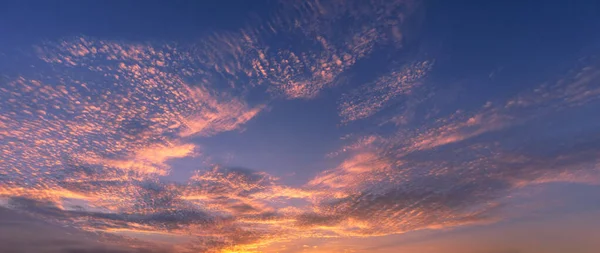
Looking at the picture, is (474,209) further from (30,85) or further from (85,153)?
(30,85)

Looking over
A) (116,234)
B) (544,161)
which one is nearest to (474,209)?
(544,161)

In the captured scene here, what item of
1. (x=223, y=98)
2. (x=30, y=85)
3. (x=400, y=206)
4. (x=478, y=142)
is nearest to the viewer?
(x=30, y=85)

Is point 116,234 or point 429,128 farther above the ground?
point 429,128

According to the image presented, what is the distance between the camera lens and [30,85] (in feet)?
56.0

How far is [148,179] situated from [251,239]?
1949 centimetres

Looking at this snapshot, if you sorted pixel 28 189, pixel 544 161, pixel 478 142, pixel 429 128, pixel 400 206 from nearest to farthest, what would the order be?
1. pixel 429 128
2. pixel 478 142
3. pixel 544 161
4. pixel 28 189
5. pixel 400 206

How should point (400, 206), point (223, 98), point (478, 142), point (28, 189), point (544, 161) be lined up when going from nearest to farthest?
point (223, 98), point (478, 142), point (544, 161), point (28, 189), point (400, 206)

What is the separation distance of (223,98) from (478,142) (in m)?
17.7

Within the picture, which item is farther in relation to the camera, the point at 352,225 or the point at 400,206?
the point at 352,225

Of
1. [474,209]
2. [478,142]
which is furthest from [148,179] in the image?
[474,209]

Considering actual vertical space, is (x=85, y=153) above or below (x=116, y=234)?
above

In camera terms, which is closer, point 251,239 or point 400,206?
point 400,206

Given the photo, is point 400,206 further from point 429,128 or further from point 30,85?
point 30,85

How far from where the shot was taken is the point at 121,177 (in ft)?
90.3
